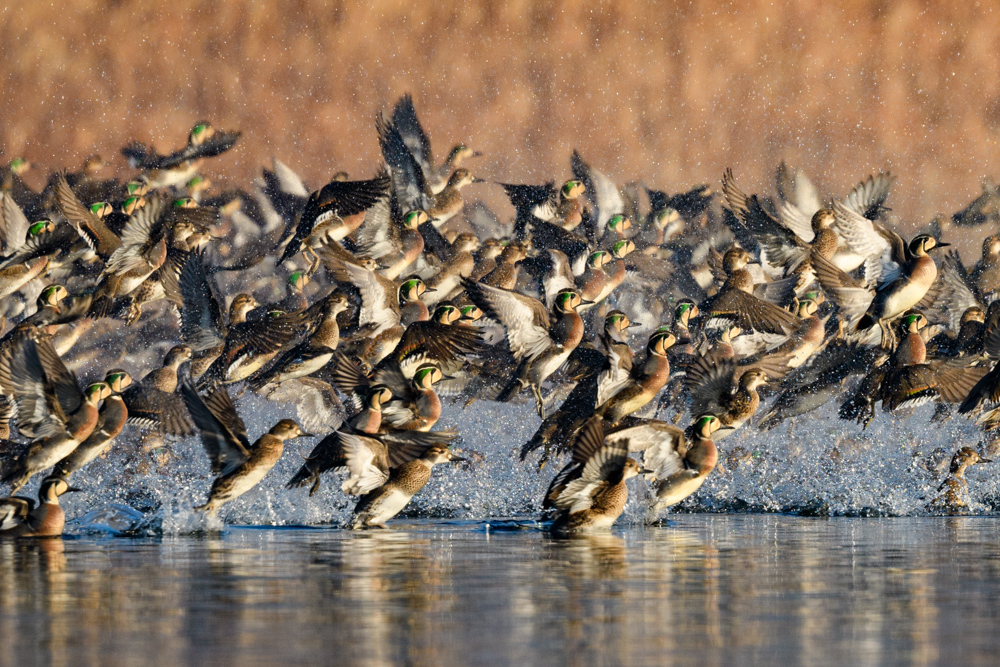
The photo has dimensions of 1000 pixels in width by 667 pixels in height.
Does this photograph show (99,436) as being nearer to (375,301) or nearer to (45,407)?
(45,407)

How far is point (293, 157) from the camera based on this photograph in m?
30.1

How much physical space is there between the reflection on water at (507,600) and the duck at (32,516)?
24.9 inches

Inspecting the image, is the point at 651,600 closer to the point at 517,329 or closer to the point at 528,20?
the point at 517,329

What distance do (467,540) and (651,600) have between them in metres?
4.27

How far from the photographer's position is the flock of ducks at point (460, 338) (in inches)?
509

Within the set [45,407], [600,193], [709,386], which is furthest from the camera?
[600,193]

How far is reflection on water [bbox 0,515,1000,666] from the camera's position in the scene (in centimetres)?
617

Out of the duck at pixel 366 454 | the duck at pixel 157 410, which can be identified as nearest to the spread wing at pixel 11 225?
the duck at pixel 157 410

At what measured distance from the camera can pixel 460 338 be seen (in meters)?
15.0

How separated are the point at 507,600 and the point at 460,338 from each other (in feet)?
24.3

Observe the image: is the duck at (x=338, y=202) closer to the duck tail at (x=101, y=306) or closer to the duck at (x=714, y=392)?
the duck tail at (x=101, y=306)

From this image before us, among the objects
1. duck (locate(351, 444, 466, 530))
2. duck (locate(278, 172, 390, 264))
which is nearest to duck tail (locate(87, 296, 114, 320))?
duck (locate(278, 172, 390, 264))

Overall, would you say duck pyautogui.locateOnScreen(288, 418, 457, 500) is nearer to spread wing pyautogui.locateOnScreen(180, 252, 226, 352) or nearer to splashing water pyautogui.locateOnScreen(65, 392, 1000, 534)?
splashing water pyautogui.locateOnScreen(65, 392, 1000, 534)

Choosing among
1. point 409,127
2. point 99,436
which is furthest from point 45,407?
point 409,127
